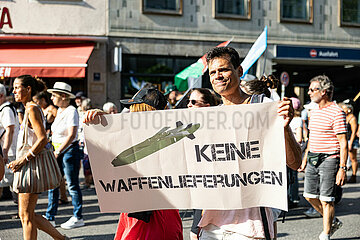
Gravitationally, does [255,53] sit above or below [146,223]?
above

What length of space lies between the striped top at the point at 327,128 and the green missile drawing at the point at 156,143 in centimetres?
295

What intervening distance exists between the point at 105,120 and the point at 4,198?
235 inches

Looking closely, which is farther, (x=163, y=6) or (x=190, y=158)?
(x=163, y=6)

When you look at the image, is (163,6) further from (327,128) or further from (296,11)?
(327,128)

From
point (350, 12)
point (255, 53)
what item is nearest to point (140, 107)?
point (255, 53)

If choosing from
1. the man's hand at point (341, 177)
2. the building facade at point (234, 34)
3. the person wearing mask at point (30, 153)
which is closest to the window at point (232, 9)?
the building facade at point (234, 34)

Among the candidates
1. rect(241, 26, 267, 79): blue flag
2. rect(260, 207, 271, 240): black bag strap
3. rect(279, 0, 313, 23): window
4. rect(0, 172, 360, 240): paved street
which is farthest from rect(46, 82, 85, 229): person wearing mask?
rect(279, 0, 313, 23): window

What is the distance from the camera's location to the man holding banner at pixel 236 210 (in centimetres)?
263

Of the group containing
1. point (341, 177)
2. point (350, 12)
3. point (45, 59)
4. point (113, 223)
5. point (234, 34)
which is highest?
point (350, 12)

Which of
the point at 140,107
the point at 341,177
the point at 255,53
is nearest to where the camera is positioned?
the point at 140,107

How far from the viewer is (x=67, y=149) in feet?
21.0

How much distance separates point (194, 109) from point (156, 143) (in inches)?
13.0

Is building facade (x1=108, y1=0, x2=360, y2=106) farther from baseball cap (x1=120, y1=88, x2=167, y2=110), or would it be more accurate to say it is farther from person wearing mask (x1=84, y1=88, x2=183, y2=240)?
person wearing mask (x1=84, y1=88, x2=183, y2=240)

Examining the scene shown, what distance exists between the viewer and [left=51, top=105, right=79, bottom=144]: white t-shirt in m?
6.20
